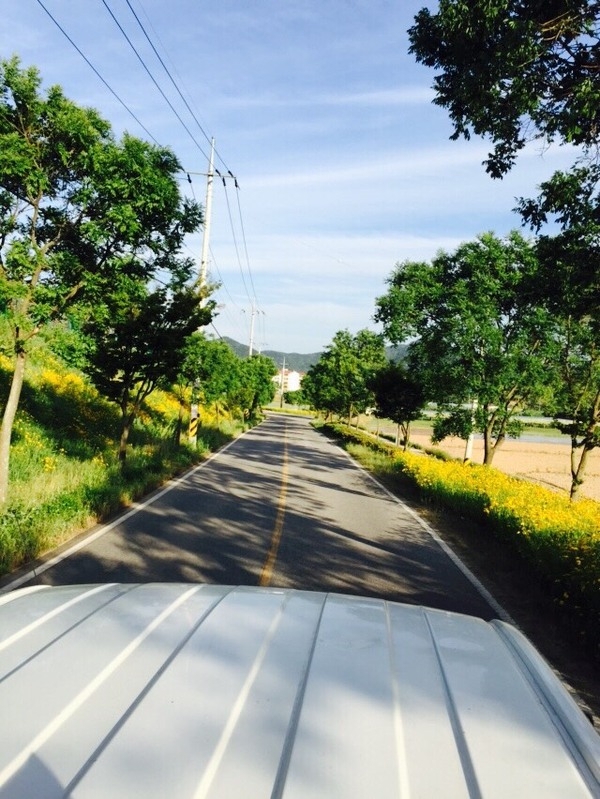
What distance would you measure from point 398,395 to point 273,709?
25.4 metres

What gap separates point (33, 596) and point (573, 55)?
28.7ft

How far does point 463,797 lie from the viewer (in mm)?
1196

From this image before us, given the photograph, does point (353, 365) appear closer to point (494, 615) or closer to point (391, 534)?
point (391, 534)

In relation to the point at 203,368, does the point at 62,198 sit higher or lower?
higher

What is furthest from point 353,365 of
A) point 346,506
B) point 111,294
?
point 111,294

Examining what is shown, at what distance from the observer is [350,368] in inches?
1790

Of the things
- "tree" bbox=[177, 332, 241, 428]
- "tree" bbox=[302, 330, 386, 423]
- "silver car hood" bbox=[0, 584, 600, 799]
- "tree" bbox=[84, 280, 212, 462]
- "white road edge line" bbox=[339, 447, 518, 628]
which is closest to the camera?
"silver car hood" bbox=[0, 584, 600, 799]

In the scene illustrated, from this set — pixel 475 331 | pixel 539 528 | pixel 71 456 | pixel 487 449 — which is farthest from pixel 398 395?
pixel 539 528

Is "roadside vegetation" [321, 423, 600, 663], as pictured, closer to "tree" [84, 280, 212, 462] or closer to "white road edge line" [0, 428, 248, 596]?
"white road edge line" [0, 428, 248, 596]

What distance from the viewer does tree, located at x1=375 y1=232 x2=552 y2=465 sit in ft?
57.0

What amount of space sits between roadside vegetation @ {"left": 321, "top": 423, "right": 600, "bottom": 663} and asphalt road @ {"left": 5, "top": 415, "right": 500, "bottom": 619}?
2.97 feet

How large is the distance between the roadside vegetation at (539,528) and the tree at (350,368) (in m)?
24.2

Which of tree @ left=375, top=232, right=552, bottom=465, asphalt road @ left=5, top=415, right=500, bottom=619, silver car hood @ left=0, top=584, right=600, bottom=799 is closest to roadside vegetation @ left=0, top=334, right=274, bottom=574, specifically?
asphalt road @ left=5, top=415, right=500, bottom=619

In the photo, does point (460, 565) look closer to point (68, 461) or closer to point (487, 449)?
point (68, 461)
